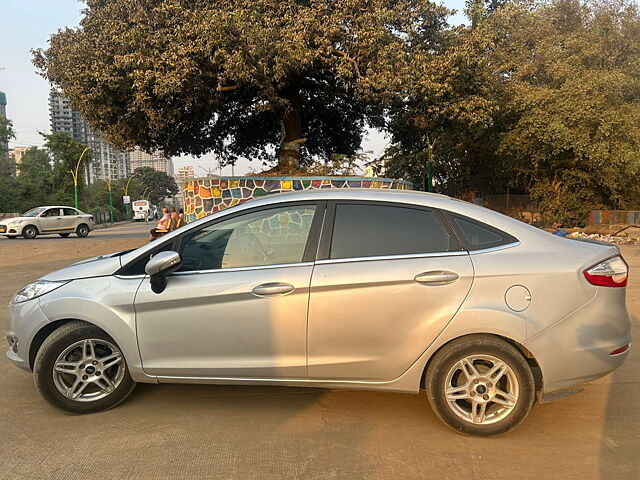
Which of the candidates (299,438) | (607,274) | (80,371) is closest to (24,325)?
(80,371)

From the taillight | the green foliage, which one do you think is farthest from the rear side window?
the green foliage

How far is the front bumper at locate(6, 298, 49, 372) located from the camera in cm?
357

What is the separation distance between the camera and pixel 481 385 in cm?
324

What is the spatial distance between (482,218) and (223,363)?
2067 millimetres

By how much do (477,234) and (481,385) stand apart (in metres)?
1.00

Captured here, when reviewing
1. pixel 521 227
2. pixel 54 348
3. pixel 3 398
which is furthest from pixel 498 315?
pixel 3 398

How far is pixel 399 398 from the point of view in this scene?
399cm

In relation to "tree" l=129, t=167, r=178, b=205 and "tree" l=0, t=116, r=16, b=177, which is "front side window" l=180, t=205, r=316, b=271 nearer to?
"tree" l=0, t=116, r=16, b=177

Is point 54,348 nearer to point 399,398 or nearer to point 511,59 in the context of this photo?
point 399,398

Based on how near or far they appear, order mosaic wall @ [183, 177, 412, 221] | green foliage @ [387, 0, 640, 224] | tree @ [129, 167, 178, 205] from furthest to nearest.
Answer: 1. tree @ [129, 167, 178, 205]
2. green foliage @ [387, 0, 640, 224]
3. mosaic wall @ [183, 177, 412, 221]

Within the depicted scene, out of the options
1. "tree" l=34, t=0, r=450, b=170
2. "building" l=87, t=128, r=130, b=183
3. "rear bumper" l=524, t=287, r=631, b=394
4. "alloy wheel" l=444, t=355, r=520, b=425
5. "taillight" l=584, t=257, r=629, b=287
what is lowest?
"alloy wheel" l=444, t=355, r=520, b=425

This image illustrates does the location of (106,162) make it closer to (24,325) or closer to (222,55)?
(222,55)

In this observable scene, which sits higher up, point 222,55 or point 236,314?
point 222,55

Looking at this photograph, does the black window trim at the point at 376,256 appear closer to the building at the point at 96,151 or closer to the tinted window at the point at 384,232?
the tinted window at the point at 384,232
